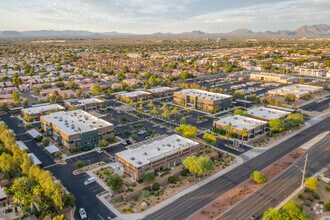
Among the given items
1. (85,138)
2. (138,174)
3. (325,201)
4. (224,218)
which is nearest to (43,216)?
(138,174)

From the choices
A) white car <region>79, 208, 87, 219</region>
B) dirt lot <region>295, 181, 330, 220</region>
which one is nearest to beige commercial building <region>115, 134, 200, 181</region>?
white car <region>79, 208, 87, 219</region>

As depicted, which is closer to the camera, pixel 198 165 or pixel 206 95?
pixel 198 165

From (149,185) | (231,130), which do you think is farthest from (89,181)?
(231,130)

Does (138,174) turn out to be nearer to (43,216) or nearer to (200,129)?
(43,216)

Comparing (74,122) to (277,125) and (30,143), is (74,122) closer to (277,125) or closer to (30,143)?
(30,143)

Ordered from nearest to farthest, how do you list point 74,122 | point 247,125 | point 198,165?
point 198,165 → point 74,122 → point 247,125

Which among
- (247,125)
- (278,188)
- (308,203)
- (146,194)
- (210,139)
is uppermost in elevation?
(247,125)

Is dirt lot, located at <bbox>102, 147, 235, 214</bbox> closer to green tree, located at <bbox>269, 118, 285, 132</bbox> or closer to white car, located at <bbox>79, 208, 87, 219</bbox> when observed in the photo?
white car, located at <bbox>79, 208, 87, 219</bbox>

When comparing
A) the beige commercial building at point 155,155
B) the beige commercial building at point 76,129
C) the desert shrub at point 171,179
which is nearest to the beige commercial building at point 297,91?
the beige commercial building at point 155,155
